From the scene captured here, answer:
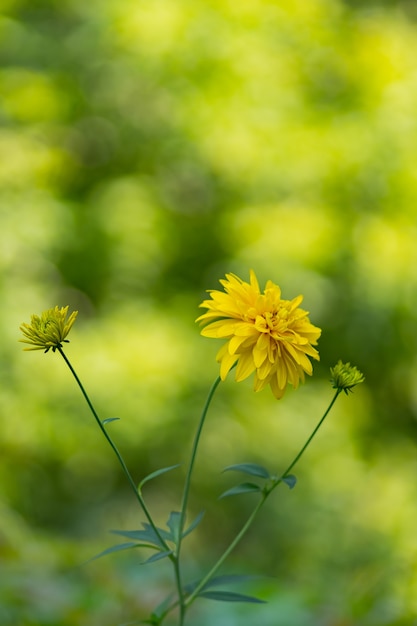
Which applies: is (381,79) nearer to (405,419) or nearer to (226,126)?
(226,126)

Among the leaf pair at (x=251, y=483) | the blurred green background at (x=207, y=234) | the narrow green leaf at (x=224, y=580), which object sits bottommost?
the narrow green leaf at (x=224, y=580)

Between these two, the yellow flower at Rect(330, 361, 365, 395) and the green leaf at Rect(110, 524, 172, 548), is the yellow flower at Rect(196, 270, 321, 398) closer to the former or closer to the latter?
the yellow flower at Rect(330, 361, 365, 395)

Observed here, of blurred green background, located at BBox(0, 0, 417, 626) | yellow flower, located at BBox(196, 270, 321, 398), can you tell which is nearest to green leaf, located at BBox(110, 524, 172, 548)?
yellow flower, located at BBox(196, 270, 321, 398)

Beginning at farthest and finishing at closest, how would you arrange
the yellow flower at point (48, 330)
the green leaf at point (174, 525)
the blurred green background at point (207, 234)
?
the blurred green background at point (207, 234), the green leaf at point (174, 525), the yellow flower at point (48, 330)

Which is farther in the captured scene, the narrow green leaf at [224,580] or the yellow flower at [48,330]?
the narrow green leaf at [224,580]

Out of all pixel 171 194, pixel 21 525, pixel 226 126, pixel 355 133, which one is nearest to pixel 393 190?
pixel 355 133

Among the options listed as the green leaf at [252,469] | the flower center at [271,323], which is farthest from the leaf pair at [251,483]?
the flower center at [271,323]

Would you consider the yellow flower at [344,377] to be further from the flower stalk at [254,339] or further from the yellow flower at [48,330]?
the yellow flower at [48,330]
